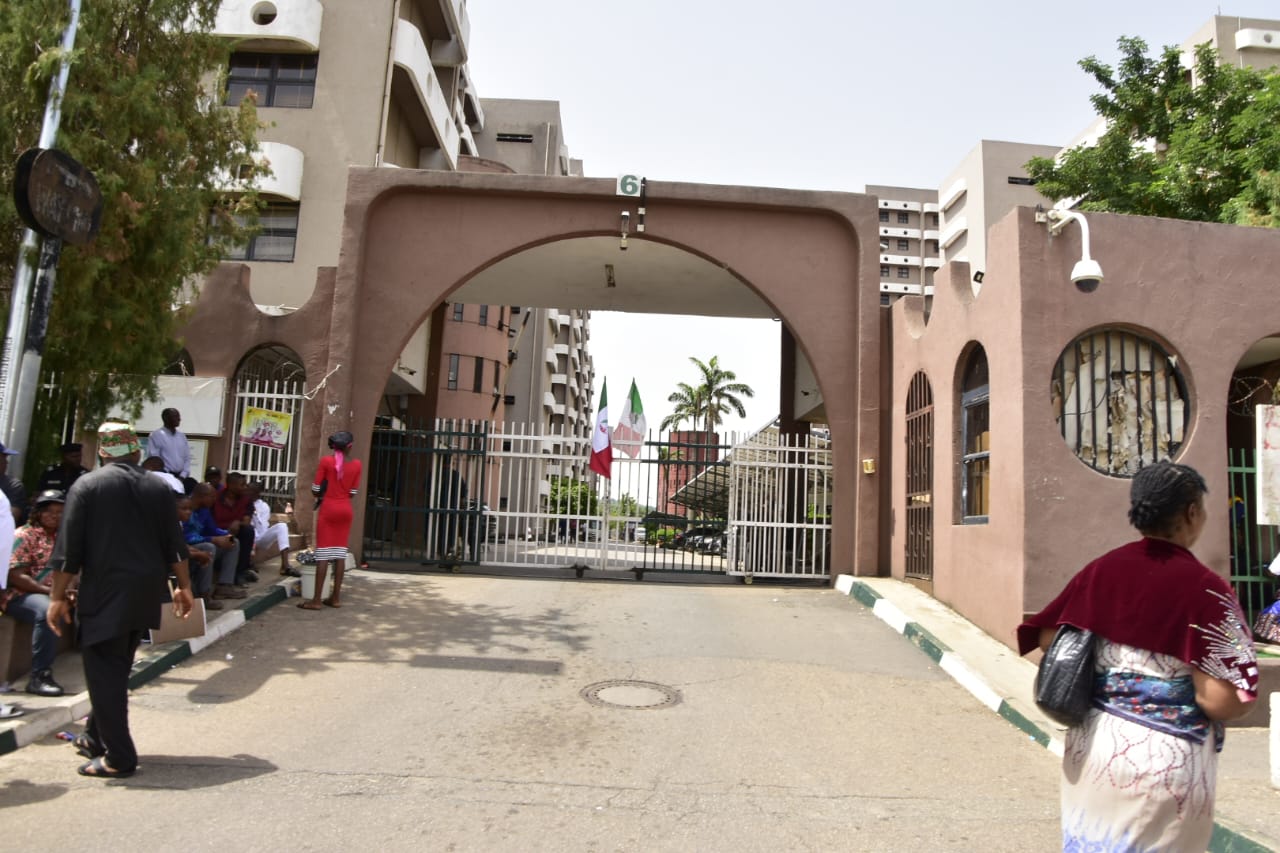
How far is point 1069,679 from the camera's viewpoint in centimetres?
285

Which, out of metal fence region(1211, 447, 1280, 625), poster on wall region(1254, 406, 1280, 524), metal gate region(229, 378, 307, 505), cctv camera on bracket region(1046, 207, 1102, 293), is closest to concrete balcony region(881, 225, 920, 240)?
metal gate region(229, 378, 307, 505)

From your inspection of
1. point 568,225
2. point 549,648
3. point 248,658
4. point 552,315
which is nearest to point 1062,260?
point 549,648

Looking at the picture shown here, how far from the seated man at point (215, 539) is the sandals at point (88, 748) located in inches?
135

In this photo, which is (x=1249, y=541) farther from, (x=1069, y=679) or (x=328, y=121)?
(x=328, y=121)

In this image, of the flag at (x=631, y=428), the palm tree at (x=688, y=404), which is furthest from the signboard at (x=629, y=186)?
the palm tree at (x=688, y=404)

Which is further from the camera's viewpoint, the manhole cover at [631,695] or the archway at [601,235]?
the archway at [601,235]

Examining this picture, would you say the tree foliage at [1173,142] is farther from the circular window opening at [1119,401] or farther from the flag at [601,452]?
the flag at [601,452]

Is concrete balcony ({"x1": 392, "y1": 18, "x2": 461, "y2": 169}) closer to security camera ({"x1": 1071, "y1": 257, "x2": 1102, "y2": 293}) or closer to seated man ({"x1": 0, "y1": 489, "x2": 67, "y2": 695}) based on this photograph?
seated man ({"x1": 0, "y1": 489, "x2": 67, "y2": 695})

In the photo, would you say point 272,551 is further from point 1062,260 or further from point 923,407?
A: point 1062,260

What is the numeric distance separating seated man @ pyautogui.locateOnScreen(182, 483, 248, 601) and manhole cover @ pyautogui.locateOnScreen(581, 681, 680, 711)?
399cm

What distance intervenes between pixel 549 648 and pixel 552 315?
4850 cm

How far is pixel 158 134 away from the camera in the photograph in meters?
8.73

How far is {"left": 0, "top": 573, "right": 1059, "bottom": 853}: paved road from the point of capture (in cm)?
430

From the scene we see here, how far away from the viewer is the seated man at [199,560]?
812 cm
